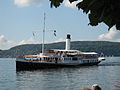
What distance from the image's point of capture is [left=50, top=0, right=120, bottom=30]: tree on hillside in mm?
2176

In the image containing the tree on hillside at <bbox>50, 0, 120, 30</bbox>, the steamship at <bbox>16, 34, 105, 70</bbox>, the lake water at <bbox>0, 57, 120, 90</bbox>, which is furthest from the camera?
the steamship at <bbox>16, 34, 105, 70</bbox>

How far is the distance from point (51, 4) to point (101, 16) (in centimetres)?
48

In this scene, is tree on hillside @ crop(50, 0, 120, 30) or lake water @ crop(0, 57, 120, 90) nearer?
tree on hillside @ crop(50, 0, 120, 30)

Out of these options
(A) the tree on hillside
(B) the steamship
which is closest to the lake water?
(B) the steamship

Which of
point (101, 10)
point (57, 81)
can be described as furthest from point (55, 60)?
point (101, 10)

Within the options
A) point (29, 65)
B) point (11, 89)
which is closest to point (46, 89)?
point (11, 89)

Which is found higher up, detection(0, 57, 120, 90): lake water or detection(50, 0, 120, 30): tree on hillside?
detection(50, 0, 120, 30): tree on hillside

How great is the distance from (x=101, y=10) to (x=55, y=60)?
236 feet

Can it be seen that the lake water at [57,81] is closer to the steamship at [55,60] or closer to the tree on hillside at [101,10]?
the steamship at [55,60]

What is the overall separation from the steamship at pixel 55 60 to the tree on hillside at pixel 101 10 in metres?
64.9

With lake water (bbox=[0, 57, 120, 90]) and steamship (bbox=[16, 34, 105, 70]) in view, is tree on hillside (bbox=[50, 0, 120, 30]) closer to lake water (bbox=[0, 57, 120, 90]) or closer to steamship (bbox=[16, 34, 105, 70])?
lake water (bbox=[0, 57, 120, 90])

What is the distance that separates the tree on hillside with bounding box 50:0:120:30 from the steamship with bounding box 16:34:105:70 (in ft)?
213

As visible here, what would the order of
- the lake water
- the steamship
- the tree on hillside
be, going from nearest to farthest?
the tree on hillside
the lake water
the steamship

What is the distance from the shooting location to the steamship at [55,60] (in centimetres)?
6750
